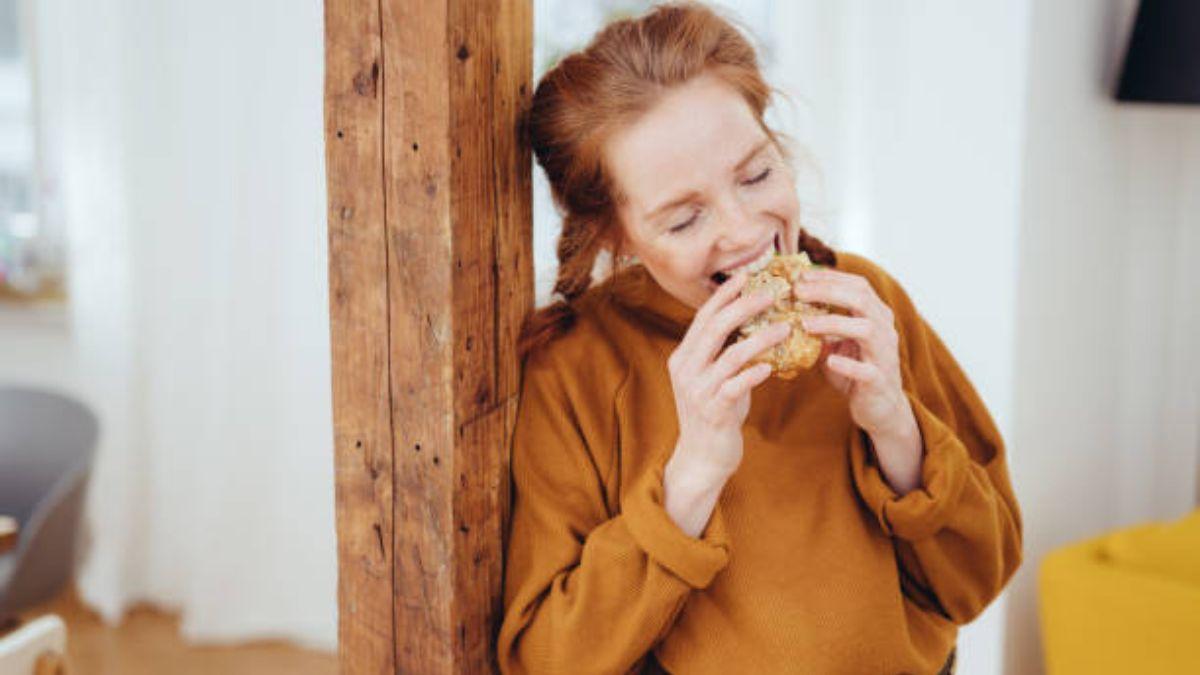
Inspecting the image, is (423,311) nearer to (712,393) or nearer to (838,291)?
(712,393)

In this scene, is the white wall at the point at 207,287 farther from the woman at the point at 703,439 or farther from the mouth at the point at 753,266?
the mouth at the point at 753,266

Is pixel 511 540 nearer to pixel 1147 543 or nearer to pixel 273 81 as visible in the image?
pixel 1147 543

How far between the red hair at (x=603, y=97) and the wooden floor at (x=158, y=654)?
2.29 metres

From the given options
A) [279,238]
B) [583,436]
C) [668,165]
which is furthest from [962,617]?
[279,238]

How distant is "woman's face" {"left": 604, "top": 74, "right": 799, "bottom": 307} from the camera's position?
1.19 metres

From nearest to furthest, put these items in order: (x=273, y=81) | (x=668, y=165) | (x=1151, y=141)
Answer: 1. (x=668, y=165)
2. (x=1151, y=141)
3. (x=273, y=81)

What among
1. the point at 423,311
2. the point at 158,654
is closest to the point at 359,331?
the point at 423,311

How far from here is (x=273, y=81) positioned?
326 centimetres

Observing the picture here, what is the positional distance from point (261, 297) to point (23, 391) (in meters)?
0.71

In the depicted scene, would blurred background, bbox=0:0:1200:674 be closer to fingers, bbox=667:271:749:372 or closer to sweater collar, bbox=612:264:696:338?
sweater collar, bbox=612:264:696:338

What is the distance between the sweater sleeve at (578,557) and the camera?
1.18m

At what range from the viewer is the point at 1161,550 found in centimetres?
219

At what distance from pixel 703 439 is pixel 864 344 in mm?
199

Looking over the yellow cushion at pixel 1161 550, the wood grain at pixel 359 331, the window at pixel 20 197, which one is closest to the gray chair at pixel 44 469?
the window at pixel 20 197
